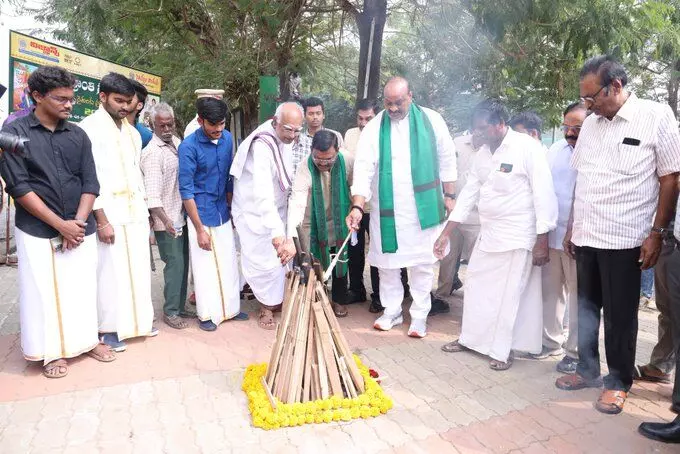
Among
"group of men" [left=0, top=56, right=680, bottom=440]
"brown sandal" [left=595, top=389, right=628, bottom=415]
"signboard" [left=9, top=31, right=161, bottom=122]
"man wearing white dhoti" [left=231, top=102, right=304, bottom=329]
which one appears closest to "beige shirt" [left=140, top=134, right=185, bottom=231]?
"group of men" [left=0, top=56, right=680, bottom=440]

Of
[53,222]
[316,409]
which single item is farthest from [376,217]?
[53,222]

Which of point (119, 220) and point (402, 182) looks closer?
point (119, 220)

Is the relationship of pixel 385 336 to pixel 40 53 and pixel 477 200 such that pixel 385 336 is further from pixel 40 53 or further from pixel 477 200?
pixel 40 53

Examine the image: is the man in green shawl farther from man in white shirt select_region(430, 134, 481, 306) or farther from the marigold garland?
the marigold garland

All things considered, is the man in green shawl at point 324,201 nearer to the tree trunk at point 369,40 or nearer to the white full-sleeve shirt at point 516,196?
the white full-sleeve shirt at point 516,196

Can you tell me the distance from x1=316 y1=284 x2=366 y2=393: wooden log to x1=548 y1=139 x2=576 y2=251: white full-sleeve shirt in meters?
→ 1.69

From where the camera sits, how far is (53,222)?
131 inches

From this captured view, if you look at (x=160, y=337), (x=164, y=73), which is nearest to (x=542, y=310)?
(x=160, y=337)

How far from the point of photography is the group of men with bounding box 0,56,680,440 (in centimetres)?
307

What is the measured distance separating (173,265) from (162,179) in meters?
0.70

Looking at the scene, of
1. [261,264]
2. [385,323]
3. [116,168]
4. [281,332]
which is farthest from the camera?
[261,264]

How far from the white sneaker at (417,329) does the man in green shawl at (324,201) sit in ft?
2.29

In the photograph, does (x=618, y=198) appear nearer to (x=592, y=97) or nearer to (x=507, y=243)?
(x=592, y=97)

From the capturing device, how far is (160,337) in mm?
4227
